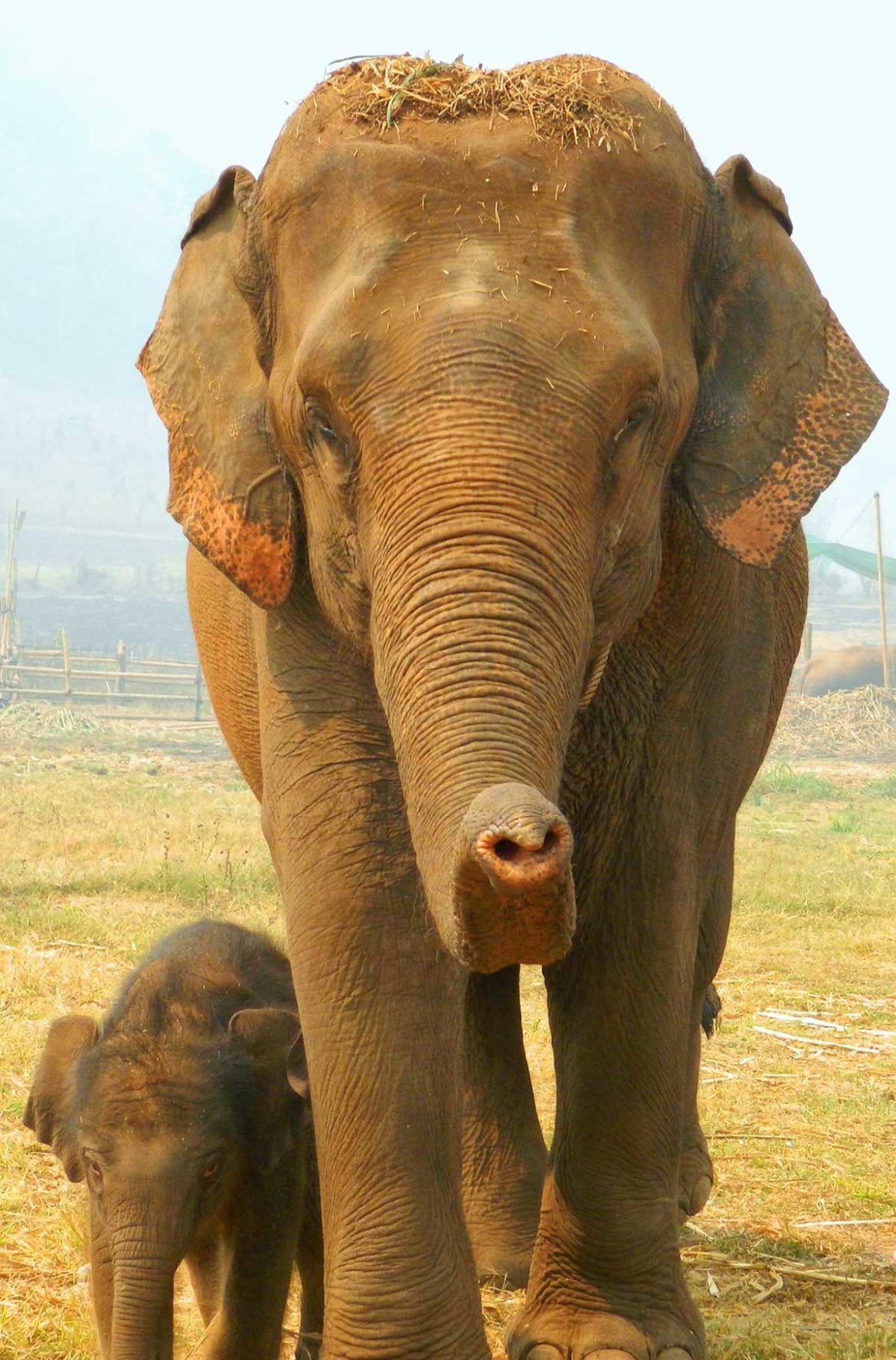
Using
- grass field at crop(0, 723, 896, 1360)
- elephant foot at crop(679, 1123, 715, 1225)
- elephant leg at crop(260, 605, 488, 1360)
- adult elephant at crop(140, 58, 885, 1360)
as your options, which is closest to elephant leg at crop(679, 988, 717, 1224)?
elephant foot at crop(679, 1123, 715, 1225)

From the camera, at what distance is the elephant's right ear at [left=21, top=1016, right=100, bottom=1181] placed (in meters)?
4.16

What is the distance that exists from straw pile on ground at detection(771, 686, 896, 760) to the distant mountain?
313ft

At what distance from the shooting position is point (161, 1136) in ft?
12.7

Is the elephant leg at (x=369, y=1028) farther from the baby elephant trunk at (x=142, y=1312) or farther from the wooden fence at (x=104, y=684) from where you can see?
the wooden fence at (x=104, y=684)

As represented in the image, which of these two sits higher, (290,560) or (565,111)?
(565,111)

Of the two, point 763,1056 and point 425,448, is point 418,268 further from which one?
point 763,1056

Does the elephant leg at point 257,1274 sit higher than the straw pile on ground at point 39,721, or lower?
higher

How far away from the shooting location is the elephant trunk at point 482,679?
2742 millimetres

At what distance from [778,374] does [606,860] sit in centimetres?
117

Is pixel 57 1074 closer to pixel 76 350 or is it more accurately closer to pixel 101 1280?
pixel 101 1280

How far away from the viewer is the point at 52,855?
13.0 metres

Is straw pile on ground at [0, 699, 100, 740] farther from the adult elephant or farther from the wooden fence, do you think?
the adult elephant

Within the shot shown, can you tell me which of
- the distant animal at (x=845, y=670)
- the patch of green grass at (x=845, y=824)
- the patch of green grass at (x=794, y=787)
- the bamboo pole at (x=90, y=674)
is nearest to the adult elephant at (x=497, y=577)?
the patch of green grass at (x=845, y=824)

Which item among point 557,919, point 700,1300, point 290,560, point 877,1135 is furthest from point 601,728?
point 877,1135
